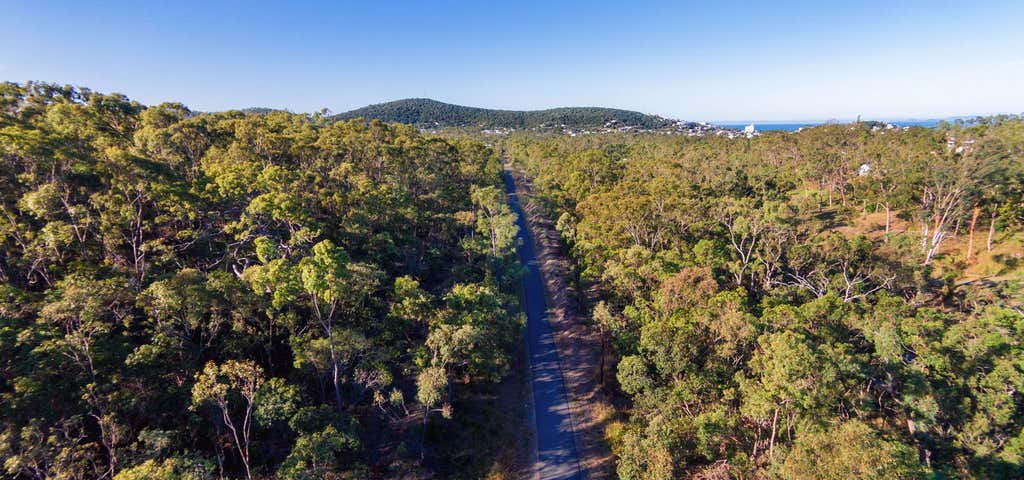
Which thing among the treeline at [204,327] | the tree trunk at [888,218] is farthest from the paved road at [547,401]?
the tree trunk at [888,218]

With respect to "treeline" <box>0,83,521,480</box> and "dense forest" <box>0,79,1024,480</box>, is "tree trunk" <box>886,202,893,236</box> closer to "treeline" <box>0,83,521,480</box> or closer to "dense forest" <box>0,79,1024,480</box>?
"dense forest" <box>0,79,1024,480</box>

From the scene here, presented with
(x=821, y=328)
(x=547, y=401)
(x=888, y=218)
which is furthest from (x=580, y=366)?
(x=888, y=218)

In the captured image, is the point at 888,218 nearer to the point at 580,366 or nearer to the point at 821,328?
the point at 821,328

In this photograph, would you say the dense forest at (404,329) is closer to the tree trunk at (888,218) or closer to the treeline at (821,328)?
the treeline at (821,328)

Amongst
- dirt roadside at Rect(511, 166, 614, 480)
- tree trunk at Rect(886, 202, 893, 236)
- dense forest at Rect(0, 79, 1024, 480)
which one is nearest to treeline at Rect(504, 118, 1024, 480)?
dense forest at Rect(0, 79, 1024, 480)

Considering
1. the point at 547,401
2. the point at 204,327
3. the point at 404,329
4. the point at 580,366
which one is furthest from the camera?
the point at 580,366

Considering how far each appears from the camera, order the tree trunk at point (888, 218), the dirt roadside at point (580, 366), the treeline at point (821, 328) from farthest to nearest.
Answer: the tree trunk at point (888, 218) < the dirt roadside at point (580, 366) < the treeline at point (821, 328)
